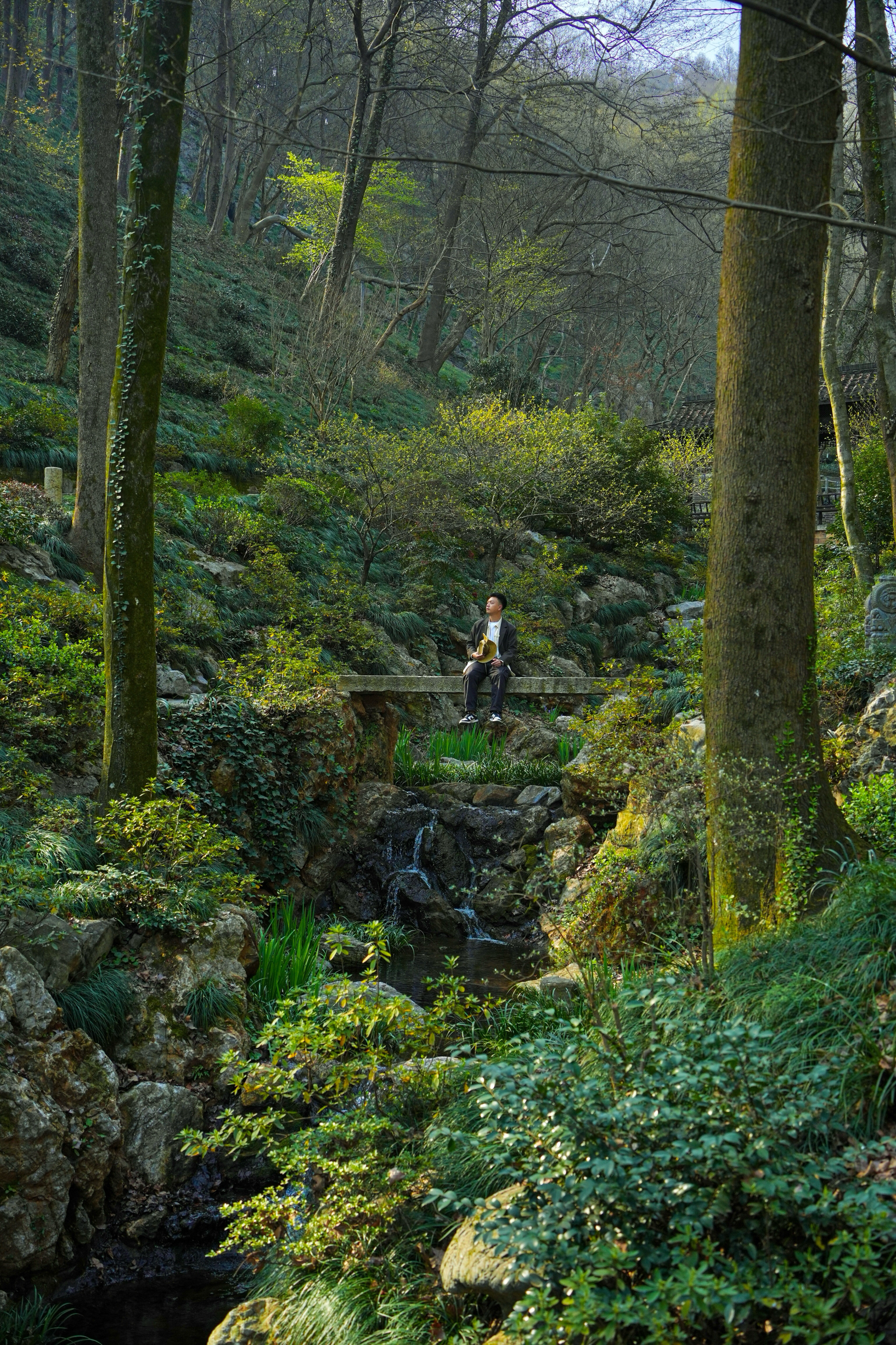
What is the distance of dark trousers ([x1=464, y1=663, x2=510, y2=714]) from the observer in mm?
11023

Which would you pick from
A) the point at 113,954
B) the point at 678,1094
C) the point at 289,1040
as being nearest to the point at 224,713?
the point at 113,954

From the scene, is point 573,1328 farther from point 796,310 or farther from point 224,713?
point 224,713

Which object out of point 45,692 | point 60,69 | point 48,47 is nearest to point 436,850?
point 45,692

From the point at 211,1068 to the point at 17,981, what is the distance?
4.19ft

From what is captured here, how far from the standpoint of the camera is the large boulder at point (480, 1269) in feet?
8.62

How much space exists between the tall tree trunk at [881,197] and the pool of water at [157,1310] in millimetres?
7089

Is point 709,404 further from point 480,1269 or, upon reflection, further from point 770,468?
point 480,1269

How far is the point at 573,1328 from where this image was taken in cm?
228

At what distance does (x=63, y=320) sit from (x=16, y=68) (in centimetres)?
1623

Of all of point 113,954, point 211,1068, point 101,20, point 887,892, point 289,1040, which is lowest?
point 211,1068

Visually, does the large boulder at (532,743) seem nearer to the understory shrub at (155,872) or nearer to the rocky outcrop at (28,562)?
the rocky outcrop at (28,562)

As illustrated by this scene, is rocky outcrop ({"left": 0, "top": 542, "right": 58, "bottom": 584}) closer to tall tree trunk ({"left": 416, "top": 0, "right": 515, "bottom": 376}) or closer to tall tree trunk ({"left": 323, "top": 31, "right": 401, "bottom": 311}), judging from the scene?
tall tree trunk ({"left": 323, "top": 31, "right": 401, "bottom": 311})

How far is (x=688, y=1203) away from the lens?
2.49m

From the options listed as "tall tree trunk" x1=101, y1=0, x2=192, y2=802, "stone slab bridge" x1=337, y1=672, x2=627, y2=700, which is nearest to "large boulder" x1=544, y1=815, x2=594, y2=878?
"stone slab bridge" x1=337, y1=672, x2=627, y2=700
